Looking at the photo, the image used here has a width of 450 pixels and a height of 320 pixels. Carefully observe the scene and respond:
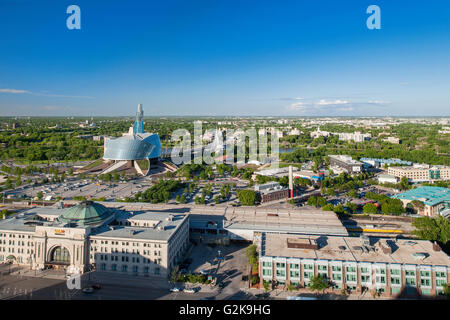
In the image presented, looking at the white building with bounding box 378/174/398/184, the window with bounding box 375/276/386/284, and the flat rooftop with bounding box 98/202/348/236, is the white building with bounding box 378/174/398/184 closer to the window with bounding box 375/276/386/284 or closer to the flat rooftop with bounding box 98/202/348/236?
the flat rooftop with bounding box 98/202/348/236

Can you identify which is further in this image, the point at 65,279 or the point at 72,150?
the point at 72,150

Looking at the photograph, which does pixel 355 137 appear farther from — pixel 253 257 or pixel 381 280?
pixel 253 257

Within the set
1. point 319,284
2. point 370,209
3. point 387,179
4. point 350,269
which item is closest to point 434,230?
point 370,209
